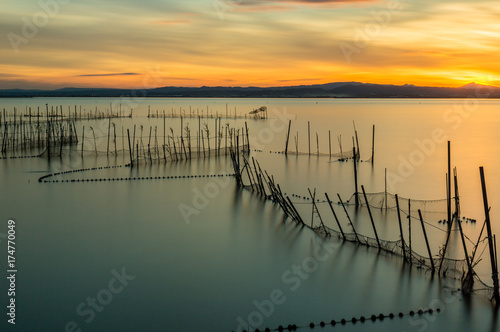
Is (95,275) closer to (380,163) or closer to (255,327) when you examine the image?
(255,327)

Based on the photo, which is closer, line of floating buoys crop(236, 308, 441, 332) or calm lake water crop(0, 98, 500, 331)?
line of floating buoys crop(236, 308, 441, 332)

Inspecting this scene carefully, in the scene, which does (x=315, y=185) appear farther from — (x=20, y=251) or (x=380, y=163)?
(x=20, y=251)

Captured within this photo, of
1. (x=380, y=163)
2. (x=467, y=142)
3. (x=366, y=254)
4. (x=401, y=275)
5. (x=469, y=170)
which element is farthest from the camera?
(x=467, y=142)

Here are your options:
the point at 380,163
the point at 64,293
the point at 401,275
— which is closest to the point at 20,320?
the point at 64,293

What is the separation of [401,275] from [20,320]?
5.49 meters

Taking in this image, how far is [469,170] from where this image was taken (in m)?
20.6

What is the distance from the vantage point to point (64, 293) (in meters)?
7.91

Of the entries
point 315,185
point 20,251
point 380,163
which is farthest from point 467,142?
point 20,251

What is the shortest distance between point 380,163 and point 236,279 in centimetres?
1481

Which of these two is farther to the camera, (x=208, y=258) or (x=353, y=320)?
(x=208, y=258)

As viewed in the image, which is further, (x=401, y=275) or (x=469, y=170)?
(x=469, y=170)

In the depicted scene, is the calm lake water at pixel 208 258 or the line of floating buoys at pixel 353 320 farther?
the calm lake water at pixel 208 258

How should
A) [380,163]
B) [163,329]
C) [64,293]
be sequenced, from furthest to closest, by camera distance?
[380,163] < [64,293] < [163,329]

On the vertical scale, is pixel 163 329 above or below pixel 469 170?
below
